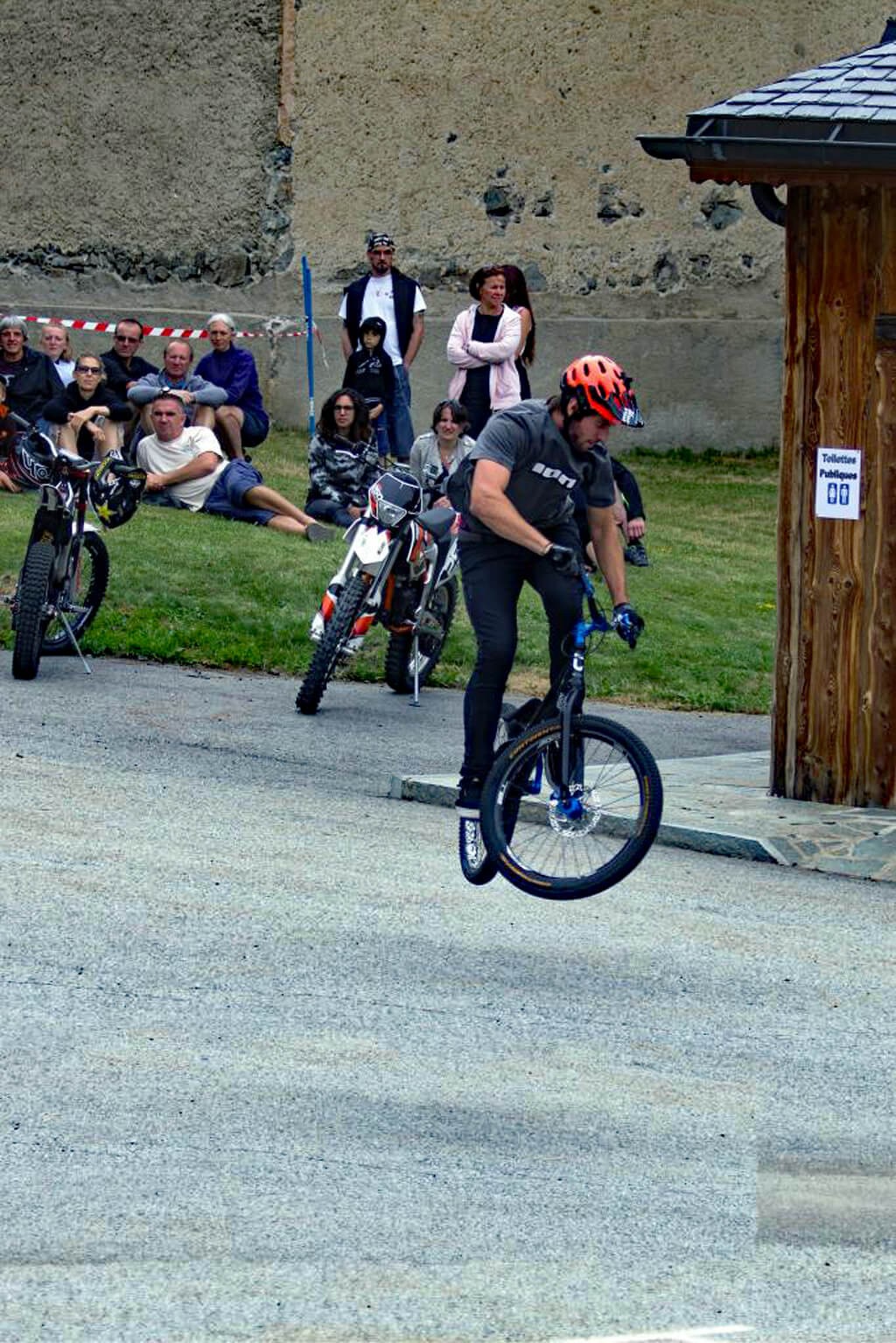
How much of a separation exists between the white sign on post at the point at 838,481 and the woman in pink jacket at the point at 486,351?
20.4 ft

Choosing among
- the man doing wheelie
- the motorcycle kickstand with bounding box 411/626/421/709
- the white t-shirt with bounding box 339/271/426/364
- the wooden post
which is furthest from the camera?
the white t-shirt with bounding box 339/271/426/364

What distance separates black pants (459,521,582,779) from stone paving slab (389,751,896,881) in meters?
1.96

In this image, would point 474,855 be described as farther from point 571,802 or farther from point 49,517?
point 49,517

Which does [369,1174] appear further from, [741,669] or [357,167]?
[357,167]

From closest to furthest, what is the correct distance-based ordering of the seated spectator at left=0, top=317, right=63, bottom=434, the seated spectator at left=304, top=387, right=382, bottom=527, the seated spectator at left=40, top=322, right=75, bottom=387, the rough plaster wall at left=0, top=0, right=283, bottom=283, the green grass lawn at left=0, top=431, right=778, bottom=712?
the green grass lawn at left=0, top=431, right=778, bottom=712
the seated spectator at left=304, top=387, right=382, bottom=527
the seated spectator at left=0, top=317, right=63, bottom=434
the seated spectator at left=40, top=322, right=75, bottom=387
the rough plaster wall at left=0, top=0, right=283, bottom=283

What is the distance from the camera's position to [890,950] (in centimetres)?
843

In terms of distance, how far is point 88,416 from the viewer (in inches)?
671

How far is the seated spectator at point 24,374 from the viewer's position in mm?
17734

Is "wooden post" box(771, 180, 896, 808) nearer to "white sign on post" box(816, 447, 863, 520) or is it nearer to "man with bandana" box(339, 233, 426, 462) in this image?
"white sign on post" box(816, 447, 863, 520)

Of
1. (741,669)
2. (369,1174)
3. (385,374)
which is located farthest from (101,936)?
(385,374)

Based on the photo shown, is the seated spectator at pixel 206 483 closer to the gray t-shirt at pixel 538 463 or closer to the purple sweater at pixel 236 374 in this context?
the purple sweater at pixel 236 374

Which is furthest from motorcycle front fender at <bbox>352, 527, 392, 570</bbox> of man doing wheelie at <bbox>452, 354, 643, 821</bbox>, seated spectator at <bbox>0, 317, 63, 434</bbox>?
seated spectator at <bbox>0, 317, 63, 434</bbox>

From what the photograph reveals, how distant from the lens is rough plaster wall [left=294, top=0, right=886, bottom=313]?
2239 cm

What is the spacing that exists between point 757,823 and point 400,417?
362 inches
